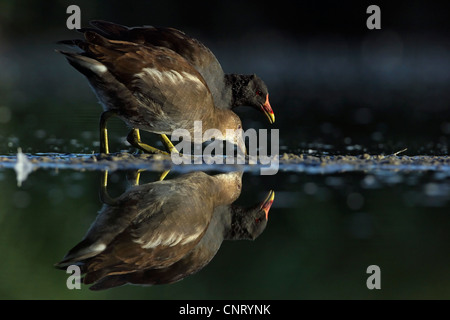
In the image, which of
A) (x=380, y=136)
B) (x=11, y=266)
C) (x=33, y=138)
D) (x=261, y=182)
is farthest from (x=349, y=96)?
(x=11, y=266)

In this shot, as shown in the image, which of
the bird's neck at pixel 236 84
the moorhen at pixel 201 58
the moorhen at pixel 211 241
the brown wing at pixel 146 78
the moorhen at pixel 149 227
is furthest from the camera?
the bird's neck at pixel 236 84

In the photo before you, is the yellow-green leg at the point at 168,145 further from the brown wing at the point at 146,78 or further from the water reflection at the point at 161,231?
the water reflection at the point at 161,231

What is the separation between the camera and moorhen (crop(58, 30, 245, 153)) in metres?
7.01

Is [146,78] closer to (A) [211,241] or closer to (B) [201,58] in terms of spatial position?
(B) [201,58]

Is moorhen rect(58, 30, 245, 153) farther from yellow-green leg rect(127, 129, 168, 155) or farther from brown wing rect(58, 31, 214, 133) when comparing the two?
yellow-green leg rect(127, 129, 168, 155)

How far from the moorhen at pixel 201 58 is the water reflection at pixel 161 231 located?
192 centimetres

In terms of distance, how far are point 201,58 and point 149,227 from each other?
3.38m

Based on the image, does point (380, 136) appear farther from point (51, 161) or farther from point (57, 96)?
point (57, 96)

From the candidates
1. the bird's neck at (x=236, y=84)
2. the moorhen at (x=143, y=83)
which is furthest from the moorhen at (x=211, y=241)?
the bird's neck at (x=236, y=84)

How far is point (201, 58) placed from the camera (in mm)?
7926

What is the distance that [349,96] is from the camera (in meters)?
14.5

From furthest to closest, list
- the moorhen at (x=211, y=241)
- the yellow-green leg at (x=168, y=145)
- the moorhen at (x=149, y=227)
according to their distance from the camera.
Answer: the yellow-green leg at (x=168, y=145)
the moorhen at (x=149, y=227)
the moorhen at (x=211, y=241)

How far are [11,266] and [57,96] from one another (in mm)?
9997

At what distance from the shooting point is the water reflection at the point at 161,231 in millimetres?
4312
